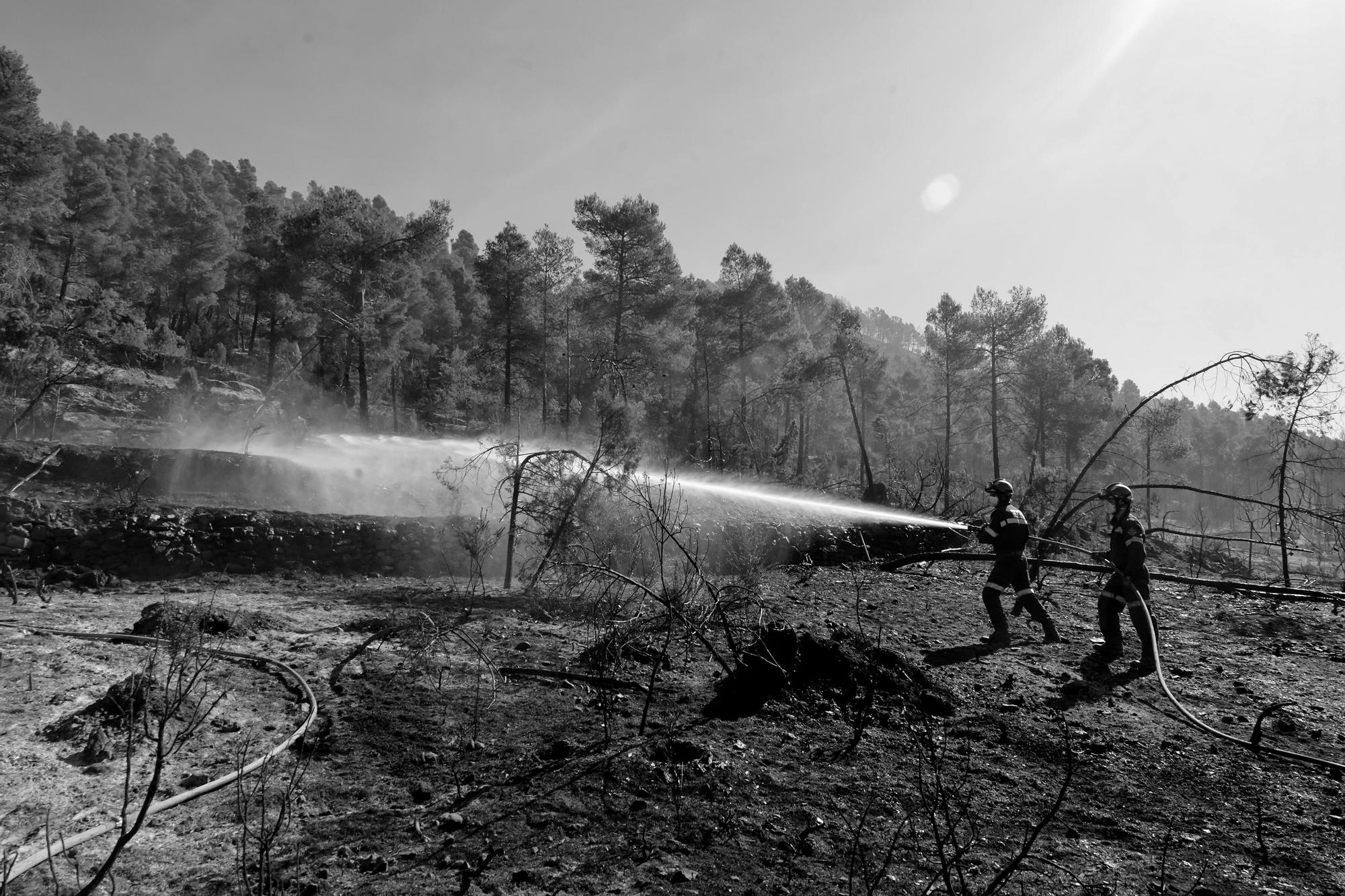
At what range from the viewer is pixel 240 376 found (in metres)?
36.0

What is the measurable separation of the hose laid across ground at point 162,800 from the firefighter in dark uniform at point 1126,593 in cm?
733

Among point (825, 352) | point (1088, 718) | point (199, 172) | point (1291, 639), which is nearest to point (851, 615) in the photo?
point (1088, 718)

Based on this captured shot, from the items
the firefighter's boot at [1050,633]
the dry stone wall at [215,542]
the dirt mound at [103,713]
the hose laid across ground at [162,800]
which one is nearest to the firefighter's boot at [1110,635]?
the firefighter's boot at [1050,633]

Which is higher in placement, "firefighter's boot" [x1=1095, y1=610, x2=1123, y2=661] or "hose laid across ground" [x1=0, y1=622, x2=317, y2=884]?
"firefighter's boot" [x1=1095, y1=610, x2=1123, y2=661]

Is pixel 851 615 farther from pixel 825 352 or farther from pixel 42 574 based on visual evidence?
pixel 825 352

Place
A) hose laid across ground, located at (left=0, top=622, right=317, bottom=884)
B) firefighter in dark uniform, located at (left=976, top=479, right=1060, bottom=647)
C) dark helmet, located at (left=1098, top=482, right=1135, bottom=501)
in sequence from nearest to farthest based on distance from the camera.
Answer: hose laid across ground, located at (left=0, top=622, right=317, bottom=884) → dark helmet, located at (left=1098, top=482, right=1135, bottom=501) → firefighter in dark uniform, located at (left=976, top=479, right=1060, bottom=647)

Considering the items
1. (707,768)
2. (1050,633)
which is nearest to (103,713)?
(707,768)

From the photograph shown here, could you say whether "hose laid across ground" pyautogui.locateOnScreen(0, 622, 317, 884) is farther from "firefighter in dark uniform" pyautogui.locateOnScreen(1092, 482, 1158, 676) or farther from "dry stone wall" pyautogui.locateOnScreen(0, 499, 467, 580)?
"firefighter in dark uniform" pyautogui.locateOnScreen(1092, 482, 1158, 676)

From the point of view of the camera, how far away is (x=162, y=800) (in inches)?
153

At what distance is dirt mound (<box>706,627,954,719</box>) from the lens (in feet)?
19.0

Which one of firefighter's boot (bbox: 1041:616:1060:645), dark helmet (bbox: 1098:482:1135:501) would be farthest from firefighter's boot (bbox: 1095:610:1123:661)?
dark helmet (bbox: 1098:482:1135:501)

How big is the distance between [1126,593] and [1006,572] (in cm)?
125

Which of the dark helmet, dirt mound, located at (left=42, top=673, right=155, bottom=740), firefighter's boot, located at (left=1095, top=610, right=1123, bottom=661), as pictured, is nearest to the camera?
dirt mound, located at (left=42, top=673, right=155, bottom=740)

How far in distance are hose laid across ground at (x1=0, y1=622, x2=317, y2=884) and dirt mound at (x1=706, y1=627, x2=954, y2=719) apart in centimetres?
290
